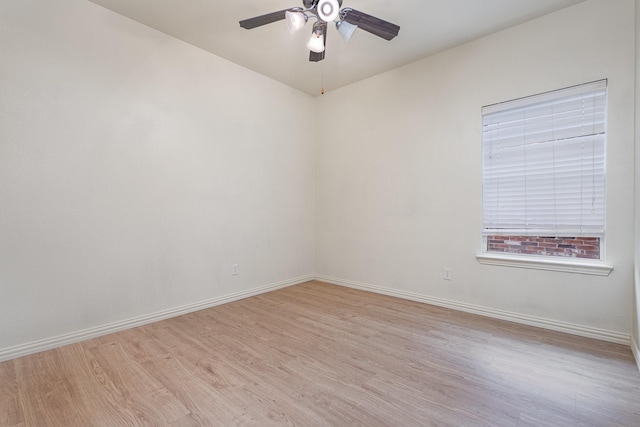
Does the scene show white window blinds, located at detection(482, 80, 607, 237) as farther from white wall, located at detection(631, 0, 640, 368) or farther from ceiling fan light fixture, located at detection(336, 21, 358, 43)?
ceiling fan light fixture, located at detection(336, 21, 358, 43)

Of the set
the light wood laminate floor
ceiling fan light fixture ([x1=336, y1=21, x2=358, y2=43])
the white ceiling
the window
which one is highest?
the white ceiling

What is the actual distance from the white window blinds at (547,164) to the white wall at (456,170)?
92 mm

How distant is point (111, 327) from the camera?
2631mm

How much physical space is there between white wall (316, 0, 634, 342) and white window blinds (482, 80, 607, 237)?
9 cm

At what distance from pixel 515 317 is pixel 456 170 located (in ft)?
5.10

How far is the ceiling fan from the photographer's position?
2.02 meters

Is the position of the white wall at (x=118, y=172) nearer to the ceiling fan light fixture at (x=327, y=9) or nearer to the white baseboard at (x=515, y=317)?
the white baseboard at (x=515, y=317)

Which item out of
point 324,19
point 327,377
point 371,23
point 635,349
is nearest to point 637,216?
point 635,349

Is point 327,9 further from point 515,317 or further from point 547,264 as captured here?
point 515,317

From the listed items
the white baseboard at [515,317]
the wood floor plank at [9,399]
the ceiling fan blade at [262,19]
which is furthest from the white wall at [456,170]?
the wood floor plank at [9,399]

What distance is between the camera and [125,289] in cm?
273

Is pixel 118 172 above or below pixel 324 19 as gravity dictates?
below

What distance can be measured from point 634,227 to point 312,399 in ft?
8.84

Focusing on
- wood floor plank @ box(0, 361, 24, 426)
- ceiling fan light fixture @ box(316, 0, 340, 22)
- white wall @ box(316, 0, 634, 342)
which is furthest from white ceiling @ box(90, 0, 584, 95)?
wood floor plank @ box(0, 361, 24, 426)
